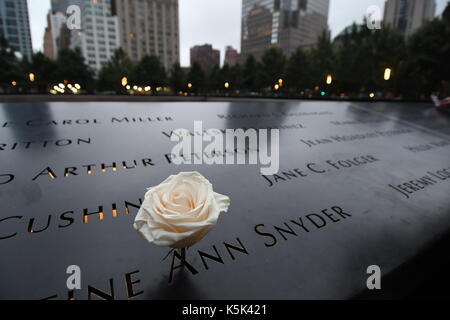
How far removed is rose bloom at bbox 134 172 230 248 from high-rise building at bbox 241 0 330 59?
2505 inches

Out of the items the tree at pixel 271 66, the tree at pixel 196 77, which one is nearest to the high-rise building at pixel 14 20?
the tree at pixel 196 77

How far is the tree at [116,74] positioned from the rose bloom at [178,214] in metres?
45.0

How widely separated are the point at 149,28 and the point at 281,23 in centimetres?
5949

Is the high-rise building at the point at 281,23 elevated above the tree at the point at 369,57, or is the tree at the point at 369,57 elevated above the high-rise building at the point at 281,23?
the high-rise building at the point at 281,23

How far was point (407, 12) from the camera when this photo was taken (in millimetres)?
97250

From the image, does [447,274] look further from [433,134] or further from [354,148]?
[433,134]

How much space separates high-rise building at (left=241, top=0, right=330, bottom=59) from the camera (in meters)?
68.1

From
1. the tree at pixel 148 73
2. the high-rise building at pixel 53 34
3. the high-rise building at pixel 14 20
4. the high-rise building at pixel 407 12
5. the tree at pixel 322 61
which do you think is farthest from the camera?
the high-rise building at pixel 53 34

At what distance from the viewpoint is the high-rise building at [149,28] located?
4045 inches

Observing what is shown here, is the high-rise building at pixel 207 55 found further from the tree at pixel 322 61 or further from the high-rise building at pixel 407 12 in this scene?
the tree at pixel 322 61

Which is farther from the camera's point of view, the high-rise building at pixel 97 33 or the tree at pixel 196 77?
the high-rise building at pixel 97 33

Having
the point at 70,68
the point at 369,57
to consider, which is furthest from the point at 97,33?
the point at 369,57

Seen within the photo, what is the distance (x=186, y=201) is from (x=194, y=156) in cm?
172
